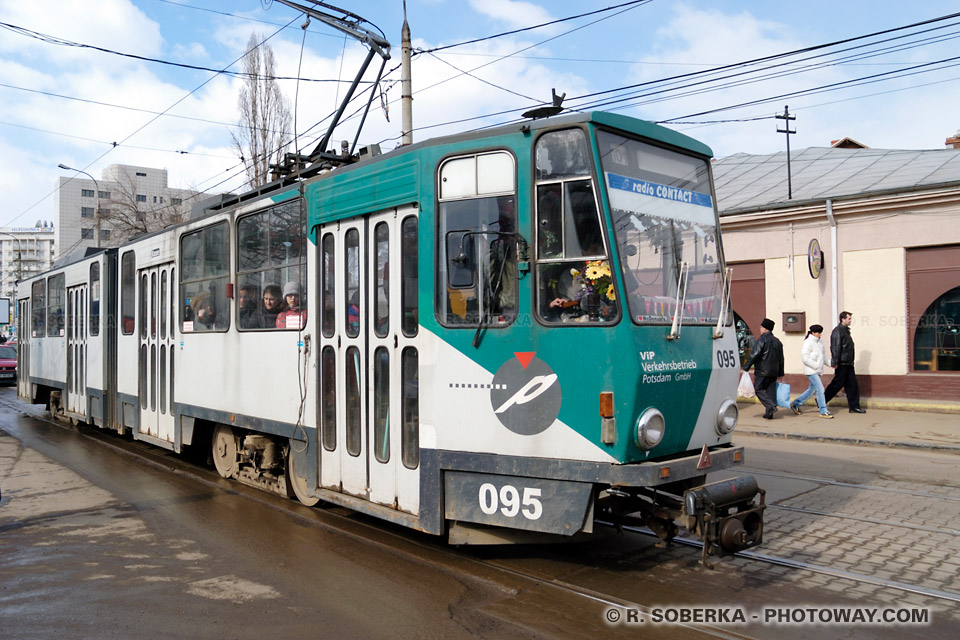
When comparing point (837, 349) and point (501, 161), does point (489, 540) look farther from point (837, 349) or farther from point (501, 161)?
point (837, 349)

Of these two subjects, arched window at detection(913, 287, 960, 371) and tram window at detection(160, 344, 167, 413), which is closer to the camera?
tram window at detection(160, 344, 167, 413)

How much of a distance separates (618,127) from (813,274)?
11.7 meters

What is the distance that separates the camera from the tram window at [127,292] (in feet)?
36.2

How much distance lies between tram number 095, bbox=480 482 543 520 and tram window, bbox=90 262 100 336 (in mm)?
9767

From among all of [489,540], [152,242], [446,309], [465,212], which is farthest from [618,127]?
A: [152,242]

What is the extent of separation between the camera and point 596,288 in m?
4.85

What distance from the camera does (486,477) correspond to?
522 centimetres

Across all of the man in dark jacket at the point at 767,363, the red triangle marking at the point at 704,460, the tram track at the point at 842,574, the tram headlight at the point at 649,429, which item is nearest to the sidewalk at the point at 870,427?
the man in dark jacket at the point at 767,363

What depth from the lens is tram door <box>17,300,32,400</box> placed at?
687 inches

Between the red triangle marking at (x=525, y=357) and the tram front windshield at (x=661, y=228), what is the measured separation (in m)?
0.72

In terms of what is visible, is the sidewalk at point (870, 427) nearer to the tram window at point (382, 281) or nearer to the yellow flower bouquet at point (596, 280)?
the yellow flower bouquet at point (596, 280)

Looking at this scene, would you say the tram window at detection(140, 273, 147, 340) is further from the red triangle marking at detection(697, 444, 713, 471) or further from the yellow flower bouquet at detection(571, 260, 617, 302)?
the red triangle marking at detection(697, 444, 713, 471)

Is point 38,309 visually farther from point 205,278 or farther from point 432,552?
point 432,552

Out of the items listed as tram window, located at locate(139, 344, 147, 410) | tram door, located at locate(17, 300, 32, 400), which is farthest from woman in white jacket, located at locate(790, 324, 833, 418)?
tram door, located at locate(17, 300, 32, 400)
